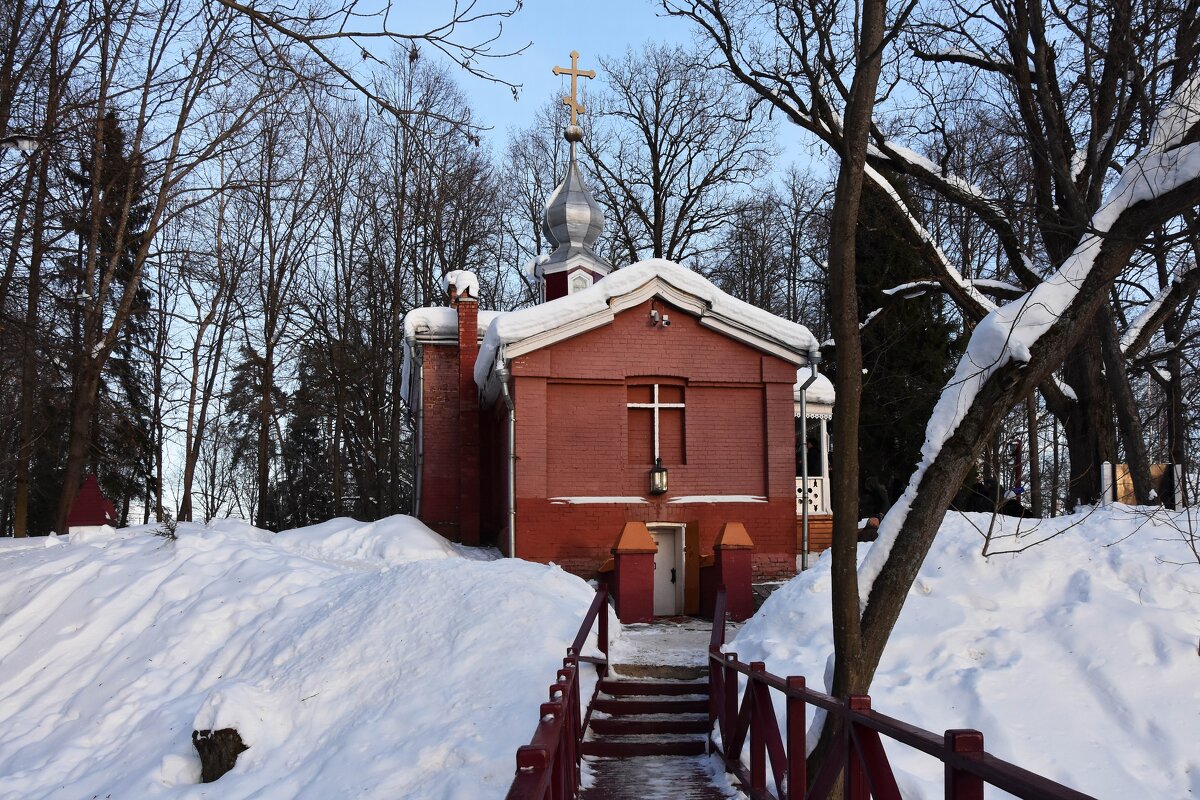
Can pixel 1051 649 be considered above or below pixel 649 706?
above

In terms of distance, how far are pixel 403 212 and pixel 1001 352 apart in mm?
26864

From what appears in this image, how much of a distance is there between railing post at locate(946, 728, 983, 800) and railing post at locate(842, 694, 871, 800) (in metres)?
0.98

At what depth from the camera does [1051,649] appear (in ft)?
31.2

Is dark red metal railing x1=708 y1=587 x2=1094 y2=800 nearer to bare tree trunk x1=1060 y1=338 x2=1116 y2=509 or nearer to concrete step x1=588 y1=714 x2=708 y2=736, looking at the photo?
concrete step x1=588 y1=714 x2=708 y2=736

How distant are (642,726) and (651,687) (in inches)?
39.6

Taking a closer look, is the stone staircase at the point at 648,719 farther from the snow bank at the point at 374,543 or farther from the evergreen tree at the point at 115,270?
the snow bank at the point at 374,543

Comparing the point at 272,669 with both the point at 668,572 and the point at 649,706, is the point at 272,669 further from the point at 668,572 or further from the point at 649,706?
the point at 668,572

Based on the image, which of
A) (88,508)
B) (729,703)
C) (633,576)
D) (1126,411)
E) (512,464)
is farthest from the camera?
(88,508)

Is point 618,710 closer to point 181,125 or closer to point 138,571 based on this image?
point 138,571

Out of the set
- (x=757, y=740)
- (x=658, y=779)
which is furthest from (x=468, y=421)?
(x=757, y=740)

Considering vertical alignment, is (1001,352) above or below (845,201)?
below

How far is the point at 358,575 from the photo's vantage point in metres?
14.3

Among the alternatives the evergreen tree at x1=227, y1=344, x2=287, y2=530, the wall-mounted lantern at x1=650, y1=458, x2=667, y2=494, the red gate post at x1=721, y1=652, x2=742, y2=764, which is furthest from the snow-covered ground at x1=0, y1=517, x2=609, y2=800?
the evergreen tree at x1=227, y1=344, x2=287, y2=530

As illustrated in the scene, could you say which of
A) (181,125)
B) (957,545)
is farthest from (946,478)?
(181,125)
